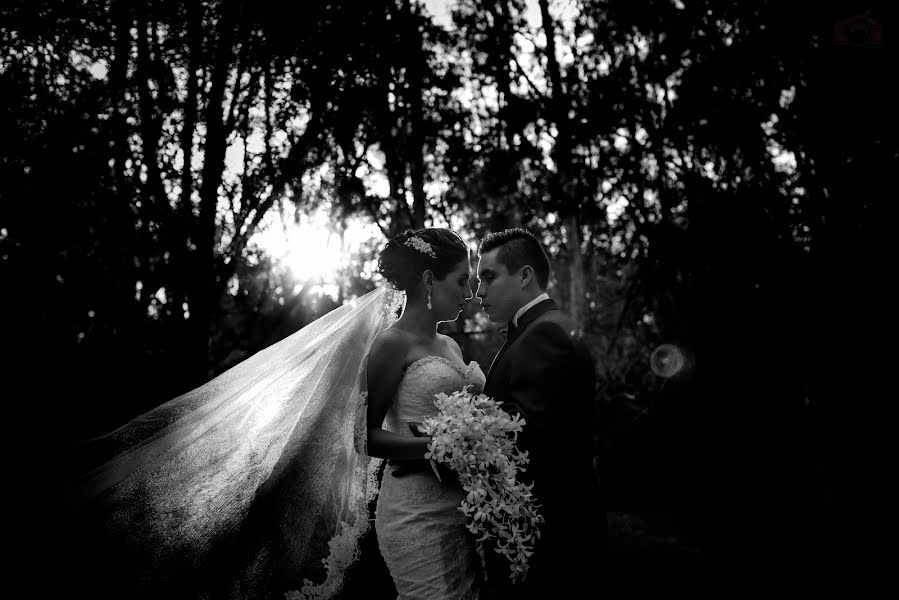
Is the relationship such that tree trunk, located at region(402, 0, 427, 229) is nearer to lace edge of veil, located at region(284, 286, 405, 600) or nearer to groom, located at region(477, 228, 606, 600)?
lace edge of veil, located at region(284, 286, 405, 600)

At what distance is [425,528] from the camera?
112 inches

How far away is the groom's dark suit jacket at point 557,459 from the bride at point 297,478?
1.36 ft

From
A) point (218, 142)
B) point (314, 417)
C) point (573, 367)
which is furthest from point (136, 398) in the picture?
point (573, 367)

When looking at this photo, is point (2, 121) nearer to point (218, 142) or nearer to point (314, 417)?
point (218, 142)

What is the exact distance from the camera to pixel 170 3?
8570 mm

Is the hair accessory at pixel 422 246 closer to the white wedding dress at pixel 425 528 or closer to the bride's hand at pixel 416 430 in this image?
the white wedding dress at pixel 425 528

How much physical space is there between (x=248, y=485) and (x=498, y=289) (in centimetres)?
169

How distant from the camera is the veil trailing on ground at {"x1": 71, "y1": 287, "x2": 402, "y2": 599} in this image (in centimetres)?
282

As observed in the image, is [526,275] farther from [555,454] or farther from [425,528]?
[425,528]

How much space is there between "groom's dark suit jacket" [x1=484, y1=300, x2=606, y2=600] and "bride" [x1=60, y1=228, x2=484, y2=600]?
1.36ft
